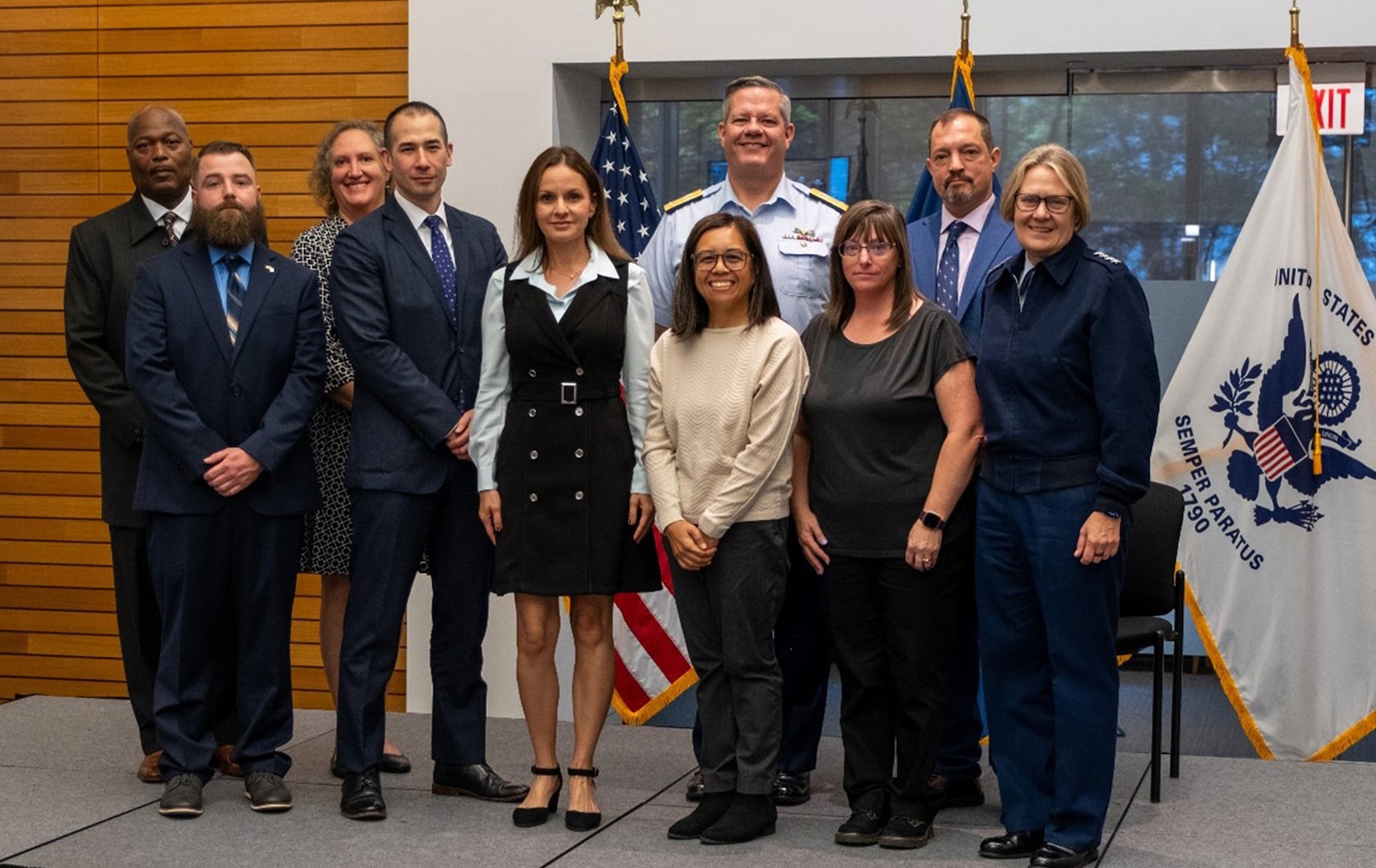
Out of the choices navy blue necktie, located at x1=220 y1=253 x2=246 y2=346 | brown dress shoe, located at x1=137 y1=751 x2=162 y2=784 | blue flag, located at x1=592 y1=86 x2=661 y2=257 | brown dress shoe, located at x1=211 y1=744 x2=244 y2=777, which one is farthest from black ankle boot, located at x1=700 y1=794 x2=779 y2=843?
blue flag, located at x1=592 y1=86 x2=661 y2=257

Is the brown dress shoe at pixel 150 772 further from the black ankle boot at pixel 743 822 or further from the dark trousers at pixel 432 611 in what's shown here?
the black ankle boot at pixel 743 822

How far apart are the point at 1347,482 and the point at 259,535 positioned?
10.1ft

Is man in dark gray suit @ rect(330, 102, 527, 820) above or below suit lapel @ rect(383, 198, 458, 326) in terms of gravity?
below

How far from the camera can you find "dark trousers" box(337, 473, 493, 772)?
13.4ft

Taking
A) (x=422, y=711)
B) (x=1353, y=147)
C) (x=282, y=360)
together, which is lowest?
(x=422, y=711)

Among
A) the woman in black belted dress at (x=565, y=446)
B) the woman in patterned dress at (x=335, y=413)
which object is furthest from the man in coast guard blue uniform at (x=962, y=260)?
the woman in patterned dress at (x=335, y=413)

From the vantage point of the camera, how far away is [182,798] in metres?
4.05

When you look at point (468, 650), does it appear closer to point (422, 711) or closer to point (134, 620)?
point (134, 620)

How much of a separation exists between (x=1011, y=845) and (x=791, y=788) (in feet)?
2.21

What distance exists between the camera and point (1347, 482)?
4777 mm

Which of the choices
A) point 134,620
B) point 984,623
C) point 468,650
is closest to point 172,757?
point 134,620

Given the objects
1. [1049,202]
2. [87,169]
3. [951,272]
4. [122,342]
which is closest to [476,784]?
[122,342]

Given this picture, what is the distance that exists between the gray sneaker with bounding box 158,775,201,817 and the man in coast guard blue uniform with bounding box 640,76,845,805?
1237 millimetres

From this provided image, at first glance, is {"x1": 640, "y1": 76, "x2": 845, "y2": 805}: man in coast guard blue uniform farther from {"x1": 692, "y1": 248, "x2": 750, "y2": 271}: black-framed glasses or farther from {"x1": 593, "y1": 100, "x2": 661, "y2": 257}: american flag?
{"x1": 593, "y1": 100, "x2": 661, "y2": 257}: american flag
